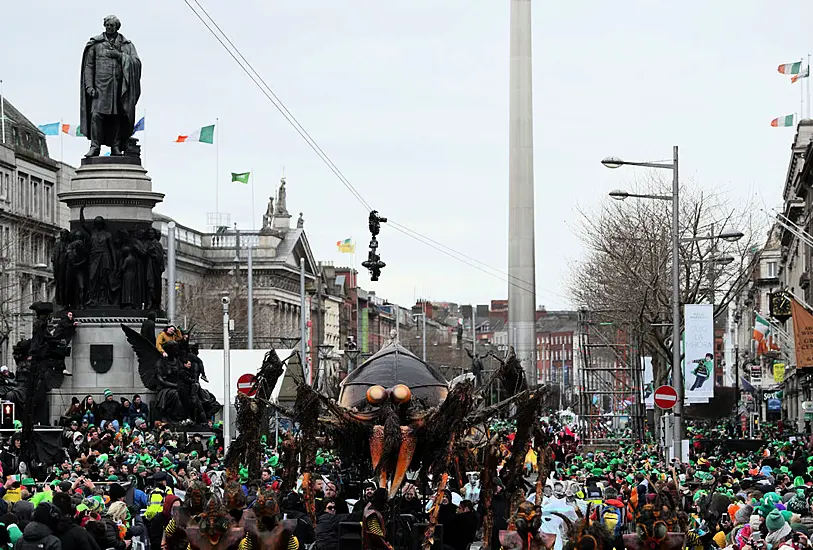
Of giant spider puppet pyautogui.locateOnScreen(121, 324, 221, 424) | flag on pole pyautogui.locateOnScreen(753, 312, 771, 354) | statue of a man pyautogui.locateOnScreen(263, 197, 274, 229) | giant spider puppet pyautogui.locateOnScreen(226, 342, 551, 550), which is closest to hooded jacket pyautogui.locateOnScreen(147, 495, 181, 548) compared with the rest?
giant spider puppet pyautogui.locateOnScreen(226, 342, 551, 550)

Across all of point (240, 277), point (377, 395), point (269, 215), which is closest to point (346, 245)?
point (240, 277)

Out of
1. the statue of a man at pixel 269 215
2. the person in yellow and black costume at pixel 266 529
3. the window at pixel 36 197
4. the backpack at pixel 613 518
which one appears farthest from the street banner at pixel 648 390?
the statue of a man at pixel 269 215

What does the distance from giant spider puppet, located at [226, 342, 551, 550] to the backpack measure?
984 millimetres

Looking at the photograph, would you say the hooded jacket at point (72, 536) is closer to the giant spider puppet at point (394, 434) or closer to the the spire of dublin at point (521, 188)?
the giant spider puppet at point (394, 434)

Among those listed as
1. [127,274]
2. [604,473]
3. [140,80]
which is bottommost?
[604,473]

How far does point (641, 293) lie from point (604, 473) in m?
39.5

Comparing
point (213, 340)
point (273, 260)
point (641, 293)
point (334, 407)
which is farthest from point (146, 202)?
point (273, 260)

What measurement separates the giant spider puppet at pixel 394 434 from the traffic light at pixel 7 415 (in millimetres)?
17850

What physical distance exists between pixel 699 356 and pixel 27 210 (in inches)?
2879

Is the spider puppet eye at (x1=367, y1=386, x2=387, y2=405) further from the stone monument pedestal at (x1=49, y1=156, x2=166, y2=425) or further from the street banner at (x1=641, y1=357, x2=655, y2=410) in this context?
the street banner at (x1=641, y1=357, x2=655, y2=410)

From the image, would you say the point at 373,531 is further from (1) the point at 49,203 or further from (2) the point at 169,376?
(1) the point at 49,203

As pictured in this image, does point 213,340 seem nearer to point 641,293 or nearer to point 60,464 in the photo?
point 641,293

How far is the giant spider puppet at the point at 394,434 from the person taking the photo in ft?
66.4

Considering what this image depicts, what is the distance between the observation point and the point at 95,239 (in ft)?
135
